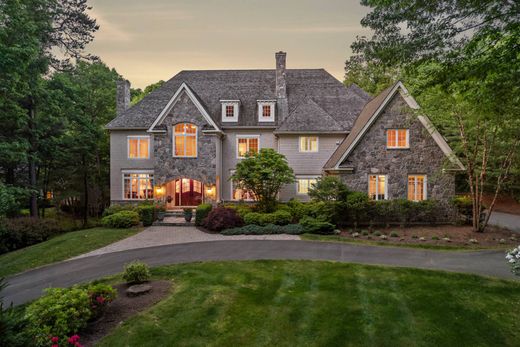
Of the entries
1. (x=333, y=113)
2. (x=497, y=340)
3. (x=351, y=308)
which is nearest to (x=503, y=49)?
(x=497, y=340)

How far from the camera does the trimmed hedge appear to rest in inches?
612

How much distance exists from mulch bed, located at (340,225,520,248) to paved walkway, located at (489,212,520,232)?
2686mm

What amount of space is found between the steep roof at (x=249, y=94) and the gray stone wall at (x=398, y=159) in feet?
14.5

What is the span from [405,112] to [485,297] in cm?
1286

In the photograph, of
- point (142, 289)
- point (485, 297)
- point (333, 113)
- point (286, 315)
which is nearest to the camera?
point (286, 315)

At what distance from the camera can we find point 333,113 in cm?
2441

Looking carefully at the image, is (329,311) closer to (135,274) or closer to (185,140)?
(135,274)

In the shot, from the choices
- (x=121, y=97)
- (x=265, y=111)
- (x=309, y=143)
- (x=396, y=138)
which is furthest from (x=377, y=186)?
(x=121, y=97)

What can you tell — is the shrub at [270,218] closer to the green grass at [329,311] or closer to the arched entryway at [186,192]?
the green grass at [329,311]

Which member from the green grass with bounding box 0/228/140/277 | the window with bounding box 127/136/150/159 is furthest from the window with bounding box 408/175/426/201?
the window with bounding box 127/136/150/159

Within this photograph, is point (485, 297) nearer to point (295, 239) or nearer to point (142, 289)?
point (295, 239)

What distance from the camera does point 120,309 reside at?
7035 mm

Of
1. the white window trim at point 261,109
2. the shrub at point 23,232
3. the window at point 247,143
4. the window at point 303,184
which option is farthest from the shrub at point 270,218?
the shrub at point 23,232

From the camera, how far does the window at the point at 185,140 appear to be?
21484mm
